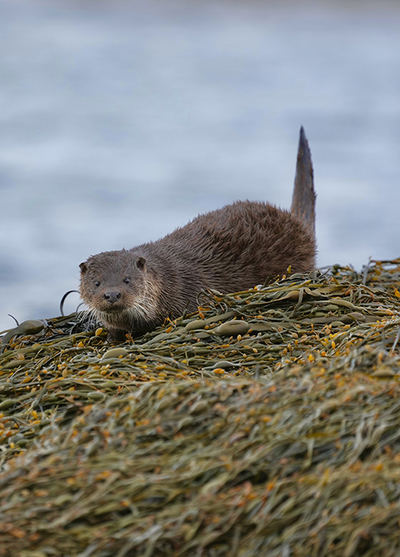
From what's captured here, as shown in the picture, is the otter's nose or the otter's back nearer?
the otter's nose

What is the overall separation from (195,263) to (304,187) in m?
2.10

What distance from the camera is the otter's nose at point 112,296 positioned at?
4.80 m

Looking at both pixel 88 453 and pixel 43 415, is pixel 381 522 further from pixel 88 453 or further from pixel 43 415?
pixel 43 415

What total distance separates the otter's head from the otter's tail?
8.49 ft

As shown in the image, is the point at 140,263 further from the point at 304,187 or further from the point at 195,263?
the point at 304,187

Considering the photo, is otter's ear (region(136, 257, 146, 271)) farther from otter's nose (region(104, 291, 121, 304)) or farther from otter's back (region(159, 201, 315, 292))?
otter's back (region(159, 201, 315, 292))

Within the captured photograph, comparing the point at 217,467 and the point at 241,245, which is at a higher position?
the point at 241,245

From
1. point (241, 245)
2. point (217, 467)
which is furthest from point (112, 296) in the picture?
point (217, 467)

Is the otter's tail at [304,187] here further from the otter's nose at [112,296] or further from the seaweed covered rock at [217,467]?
the seaweed covered rock at [217,467]

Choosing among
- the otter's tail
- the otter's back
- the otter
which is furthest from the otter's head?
the otter's tail

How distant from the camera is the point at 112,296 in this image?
4.80m

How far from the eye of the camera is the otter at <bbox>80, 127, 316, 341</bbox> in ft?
16.3

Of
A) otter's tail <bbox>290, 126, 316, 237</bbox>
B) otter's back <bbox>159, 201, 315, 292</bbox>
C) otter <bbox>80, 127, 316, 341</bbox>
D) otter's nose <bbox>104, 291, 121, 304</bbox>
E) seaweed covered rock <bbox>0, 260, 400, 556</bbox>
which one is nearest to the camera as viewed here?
seaweed covered rock <bbox>0, 260, 400, 556</bbox>

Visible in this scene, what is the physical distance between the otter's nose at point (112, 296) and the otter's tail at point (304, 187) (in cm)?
291
